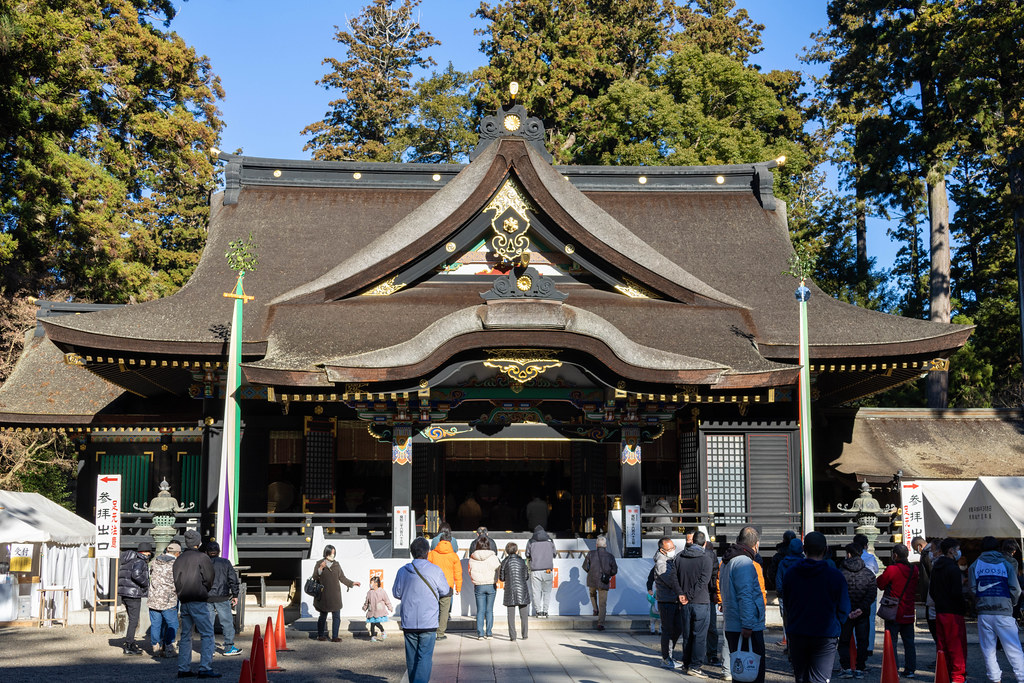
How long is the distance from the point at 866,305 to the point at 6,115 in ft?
101

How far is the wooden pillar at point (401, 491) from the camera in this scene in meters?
18.7

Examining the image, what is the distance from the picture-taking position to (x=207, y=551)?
42.5 ft

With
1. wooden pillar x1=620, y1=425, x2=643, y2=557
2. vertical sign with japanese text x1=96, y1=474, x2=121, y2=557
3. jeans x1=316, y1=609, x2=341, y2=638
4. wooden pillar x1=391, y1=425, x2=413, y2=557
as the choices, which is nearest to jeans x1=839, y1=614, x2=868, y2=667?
wooden pillar x1=620, y1=425, x2=643, y2=557

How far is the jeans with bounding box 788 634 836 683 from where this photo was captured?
8.79 meters

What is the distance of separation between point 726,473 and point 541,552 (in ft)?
19.9

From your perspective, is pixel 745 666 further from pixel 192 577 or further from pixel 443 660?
pixel 192 577

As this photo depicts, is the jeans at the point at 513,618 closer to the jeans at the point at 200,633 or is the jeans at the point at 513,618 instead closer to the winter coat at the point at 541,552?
the winter coat at the point at 541,552

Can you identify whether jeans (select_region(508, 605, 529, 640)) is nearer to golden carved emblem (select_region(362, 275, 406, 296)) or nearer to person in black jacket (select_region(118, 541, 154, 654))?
person in black jacket (select_region(118, 541, 154, 654))

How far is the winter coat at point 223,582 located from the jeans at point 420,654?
355cm

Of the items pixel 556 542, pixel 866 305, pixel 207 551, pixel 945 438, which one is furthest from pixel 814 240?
pixel 207 551

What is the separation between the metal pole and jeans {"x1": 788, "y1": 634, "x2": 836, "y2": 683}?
936 centimetres

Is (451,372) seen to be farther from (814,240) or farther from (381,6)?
(381,6)

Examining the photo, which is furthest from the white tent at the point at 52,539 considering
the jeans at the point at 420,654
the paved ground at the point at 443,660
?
the jeans at the point at 420,654

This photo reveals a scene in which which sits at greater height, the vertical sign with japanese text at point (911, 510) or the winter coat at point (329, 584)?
the vertical sign with japanese text at point (911, 510)
